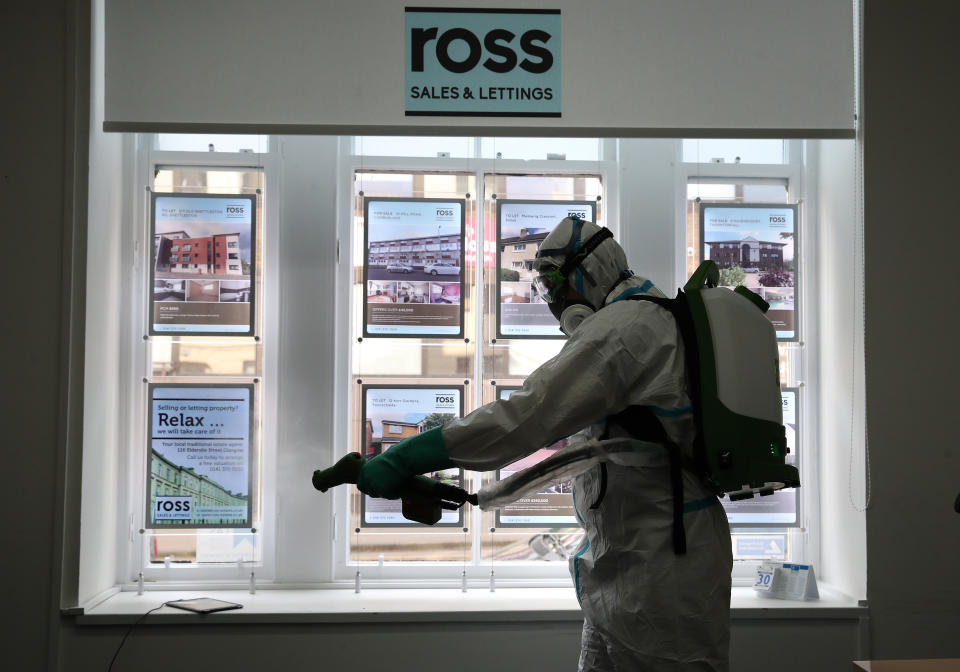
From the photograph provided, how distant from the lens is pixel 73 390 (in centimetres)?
270

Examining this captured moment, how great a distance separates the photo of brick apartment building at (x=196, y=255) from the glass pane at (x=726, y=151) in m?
1.79

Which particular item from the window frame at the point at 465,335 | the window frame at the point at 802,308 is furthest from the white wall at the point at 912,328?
the window frame at the point at 465,335

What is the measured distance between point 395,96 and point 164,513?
1.74 meters

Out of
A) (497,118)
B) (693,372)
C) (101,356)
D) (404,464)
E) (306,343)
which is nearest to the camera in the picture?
(404,464)

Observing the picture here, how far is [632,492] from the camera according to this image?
1.86 metres

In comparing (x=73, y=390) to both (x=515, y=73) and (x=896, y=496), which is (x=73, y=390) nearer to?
(x=515, y=73)

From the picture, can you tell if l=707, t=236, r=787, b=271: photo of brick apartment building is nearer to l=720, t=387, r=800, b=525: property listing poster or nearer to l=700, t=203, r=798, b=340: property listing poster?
l=700, t=203, r=798, b=340: property listing poster

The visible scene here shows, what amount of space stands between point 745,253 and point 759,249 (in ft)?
0.19

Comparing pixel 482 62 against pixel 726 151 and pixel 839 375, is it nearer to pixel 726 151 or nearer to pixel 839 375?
pixel 726 151

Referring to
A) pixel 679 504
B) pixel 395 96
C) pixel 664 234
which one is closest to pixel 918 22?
pixel 664 234

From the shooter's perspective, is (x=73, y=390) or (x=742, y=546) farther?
(x=742, y=546)

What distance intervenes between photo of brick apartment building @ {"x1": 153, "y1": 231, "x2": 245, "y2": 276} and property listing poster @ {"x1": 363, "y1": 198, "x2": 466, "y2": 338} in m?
0.51

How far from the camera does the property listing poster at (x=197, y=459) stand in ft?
10.1

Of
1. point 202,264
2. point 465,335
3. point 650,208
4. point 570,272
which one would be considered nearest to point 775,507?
point 650,208
